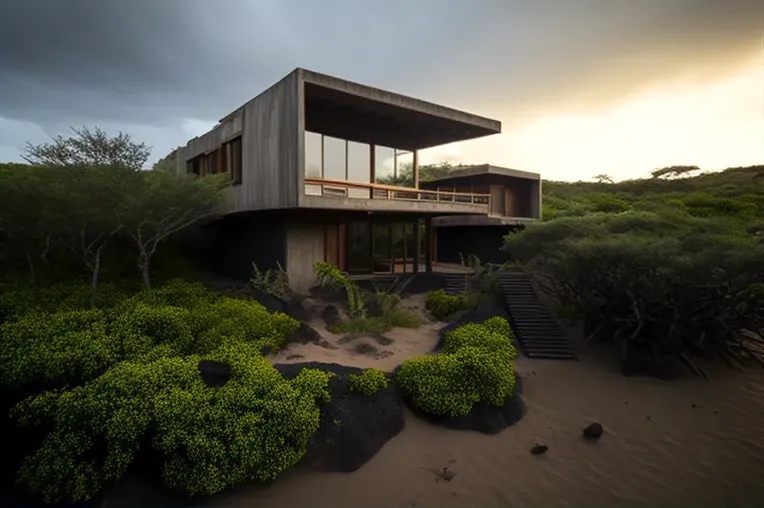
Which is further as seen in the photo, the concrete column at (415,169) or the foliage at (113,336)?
the concrete column at (415,169)

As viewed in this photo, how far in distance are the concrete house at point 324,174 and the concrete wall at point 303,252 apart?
4 cm

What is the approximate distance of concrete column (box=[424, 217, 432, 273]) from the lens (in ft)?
63.6

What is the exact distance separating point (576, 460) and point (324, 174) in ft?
38.8

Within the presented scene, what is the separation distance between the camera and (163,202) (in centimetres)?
1225

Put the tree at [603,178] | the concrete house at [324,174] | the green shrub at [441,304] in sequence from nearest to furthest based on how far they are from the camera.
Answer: the concrete house at [324,174] → the green shrub at [441,304] → the tree at [603,178]

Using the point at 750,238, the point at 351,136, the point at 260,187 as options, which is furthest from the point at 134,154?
the point at 750,238

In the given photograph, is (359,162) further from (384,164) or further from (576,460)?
(576,460)

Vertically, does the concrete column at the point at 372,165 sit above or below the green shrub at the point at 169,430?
above

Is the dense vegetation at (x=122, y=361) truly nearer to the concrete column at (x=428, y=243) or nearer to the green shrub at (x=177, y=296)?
the green shrub at (x=177, y=296)

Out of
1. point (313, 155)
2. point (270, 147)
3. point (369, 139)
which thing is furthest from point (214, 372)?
point (369, 139)

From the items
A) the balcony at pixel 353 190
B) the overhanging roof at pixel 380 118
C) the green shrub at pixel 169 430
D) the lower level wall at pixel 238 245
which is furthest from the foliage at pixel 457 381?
the overhanging roof at pixel 380 118

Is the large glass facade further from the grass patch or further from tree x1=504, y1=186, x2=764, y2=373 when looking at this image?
tree x1=504, y1=186, x2=764, y2=373

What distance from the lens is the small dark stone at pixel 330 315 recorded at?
1259cm

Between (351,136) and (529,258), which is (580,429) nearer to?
(529,258)
